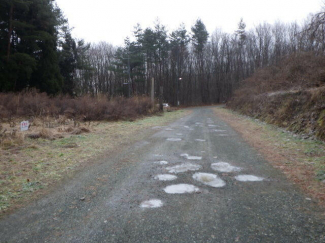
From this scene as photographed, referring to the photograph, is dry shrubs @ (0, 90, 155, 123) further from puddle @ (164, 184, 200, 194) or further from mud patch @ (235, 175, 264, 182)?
mud patch @ (235, 175, 264, 182)

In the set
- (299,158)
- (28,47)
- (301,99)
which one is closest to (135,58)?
(28,47)

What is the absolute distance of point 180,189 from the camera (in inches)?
142

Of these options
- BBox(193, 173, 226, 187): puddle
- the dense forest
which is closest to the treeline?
the dense forest

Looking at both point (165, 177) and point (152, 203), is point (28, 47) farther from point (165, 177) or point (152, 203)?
point (152, 203)

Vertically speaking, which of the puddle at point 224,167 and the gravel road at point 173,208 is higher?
the puddle at point 224,167

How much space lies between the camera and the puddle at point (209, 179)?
3803 millimetres

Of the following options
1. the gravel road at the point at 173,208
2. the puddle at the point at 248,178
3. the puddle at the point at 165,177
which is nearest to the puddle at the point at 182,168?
the gravel road at the point at 173,208

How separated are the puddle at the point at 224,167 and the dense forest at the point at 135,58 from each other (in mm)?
20440

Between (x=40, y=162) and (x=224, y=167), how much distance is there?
415cm

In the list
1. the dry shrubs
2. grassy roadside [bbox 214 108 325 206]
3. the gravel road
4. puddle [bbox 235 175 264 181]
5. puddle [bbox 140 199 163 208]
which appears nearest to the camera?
the gravel road

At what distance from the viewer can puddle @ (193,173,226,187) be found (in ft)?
12.5

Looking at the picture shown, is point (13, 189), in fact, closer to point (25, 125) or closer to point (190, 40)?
point (25, 125)

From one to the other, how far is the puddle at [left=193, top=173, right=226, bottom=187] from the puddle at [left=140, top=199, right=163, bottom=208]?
3.43ft

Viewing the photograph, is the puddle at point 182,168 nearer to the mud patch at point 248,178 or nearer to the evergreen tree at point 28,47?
the mud patch at point 248,178
